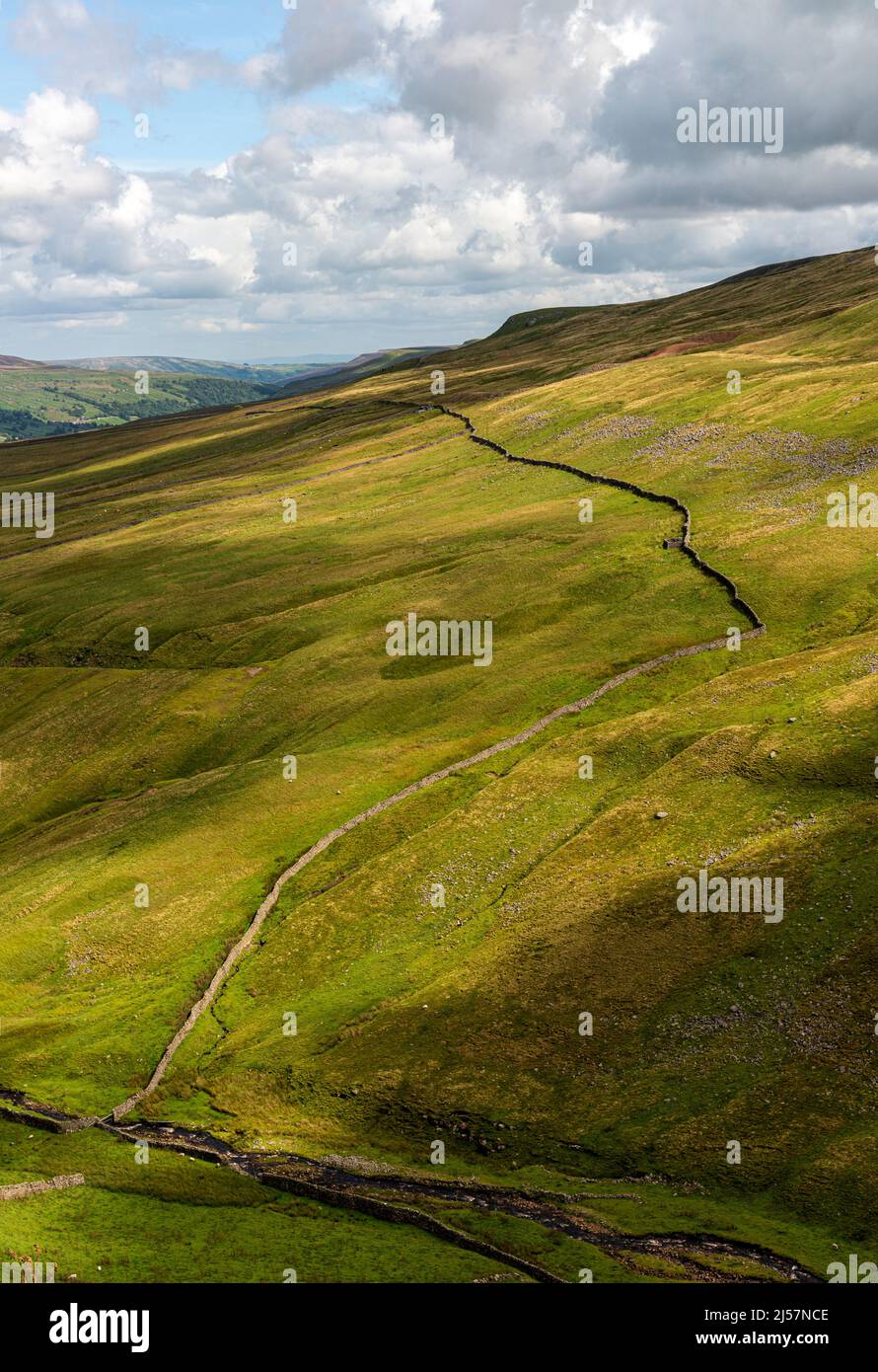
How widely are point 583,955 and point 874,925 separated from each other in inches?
641

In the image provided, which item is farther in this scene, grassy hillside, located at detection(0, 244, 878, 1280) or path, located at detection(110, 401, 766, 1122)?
path, located at detection(110, 401, 766, 1122)

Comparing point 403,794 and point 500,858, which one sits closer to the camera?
point 500,858

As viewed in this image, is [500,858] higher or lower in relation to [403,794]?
lower

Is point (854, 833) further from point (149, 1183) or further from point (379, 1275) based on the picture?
point (149, 1183)

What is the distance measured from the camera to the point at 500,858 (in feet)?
256

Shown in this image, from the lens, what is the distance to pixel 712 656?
4031 inches

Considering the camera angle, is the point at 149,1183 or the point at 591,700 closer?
the point at 149,1183

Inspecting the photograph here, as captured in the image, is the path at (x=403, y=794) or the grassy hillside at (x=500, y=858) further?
the path at (x=403, y=794)

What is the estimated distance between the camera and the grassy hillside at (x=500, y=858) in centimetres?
5238

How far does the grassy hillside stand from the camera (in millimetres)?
52375
